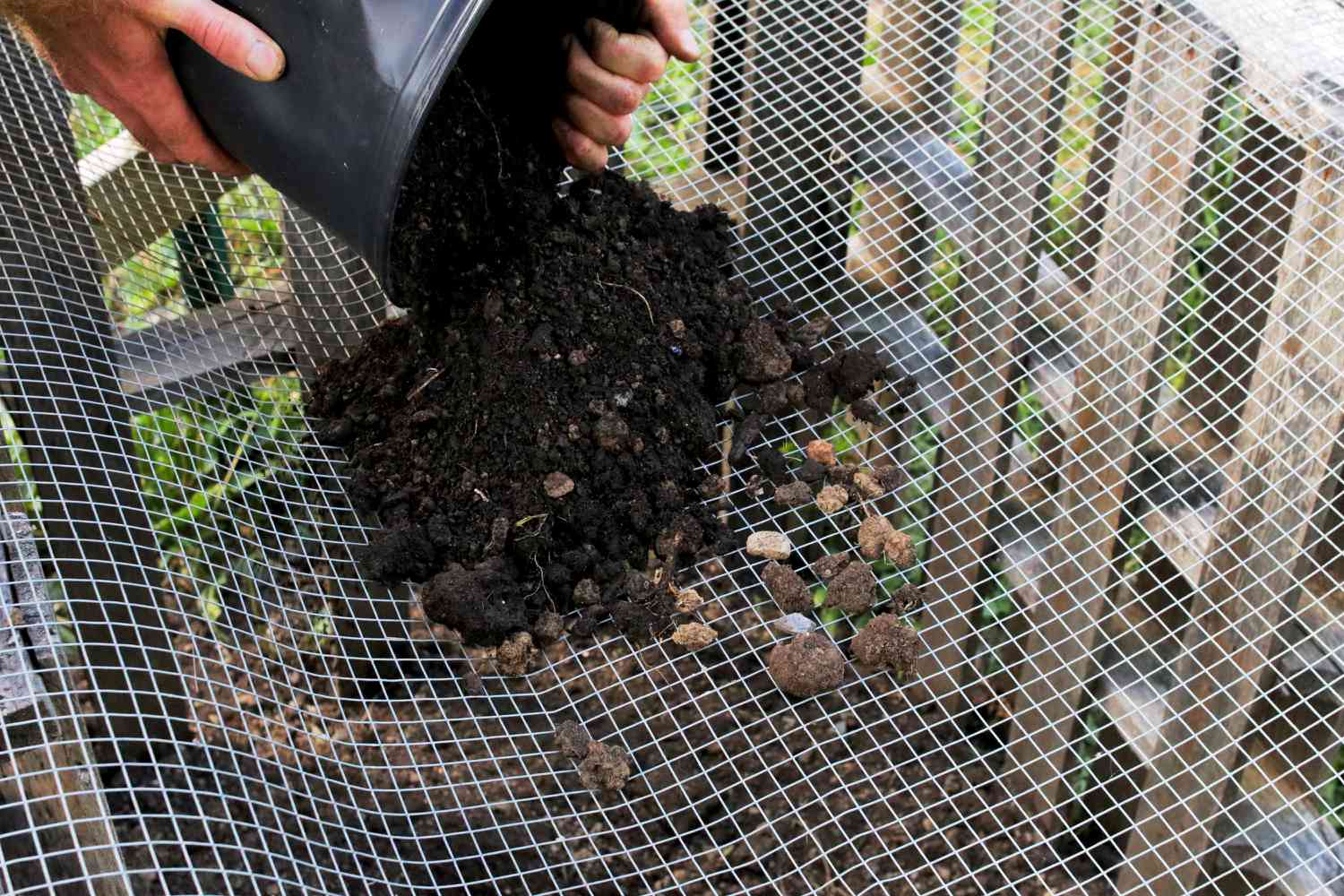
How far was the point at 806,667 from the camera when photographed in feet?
4.12

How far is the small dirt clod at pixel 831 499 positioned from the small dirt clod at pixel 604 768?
376 millimetres

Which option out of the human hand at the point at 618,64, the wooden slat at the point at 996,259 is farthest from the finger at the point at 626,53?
the wooden slat at the point at 996,259

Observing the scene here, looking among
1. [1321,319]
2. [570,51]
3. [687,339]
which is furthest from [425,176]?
[1321,319]

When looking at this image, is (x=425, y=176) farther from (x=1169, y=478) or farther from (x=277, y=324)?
(x=1169, y=478)

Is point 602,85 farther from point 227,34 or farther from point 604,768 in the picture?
point 604,768

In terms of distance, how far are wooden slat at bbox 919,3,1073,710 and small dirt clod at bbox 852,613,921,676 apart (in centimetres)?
26

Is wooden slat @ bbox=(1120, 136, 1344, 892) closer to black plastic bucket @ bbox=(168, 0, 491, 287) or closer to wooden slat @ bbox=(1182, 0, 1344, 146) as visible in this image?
wooden slat @ bbox=(1182, 0, 1344, 146)

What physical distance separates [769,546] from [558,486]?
0.25 meters

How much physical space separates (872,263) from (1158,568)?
60cm

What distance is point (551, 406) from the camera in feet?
4.54

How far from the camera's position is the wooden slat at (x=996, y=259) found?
61.3 inches

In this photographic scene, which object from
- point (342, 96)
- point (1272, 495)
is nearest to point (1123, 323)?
point (1272, 495)

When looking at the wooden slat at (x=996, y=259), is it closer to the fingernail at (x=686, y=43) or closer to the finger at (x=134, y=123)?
the fingernail at (x=686, y=43)

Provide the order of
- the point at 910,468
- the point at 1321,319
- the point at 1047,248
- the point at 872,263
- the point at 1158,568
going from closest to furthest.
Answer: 1. the point at 1321,319
2. the point at 1158,568
3. the point at 1047,248
4. the point at 872,263
5. the point at 910,468
